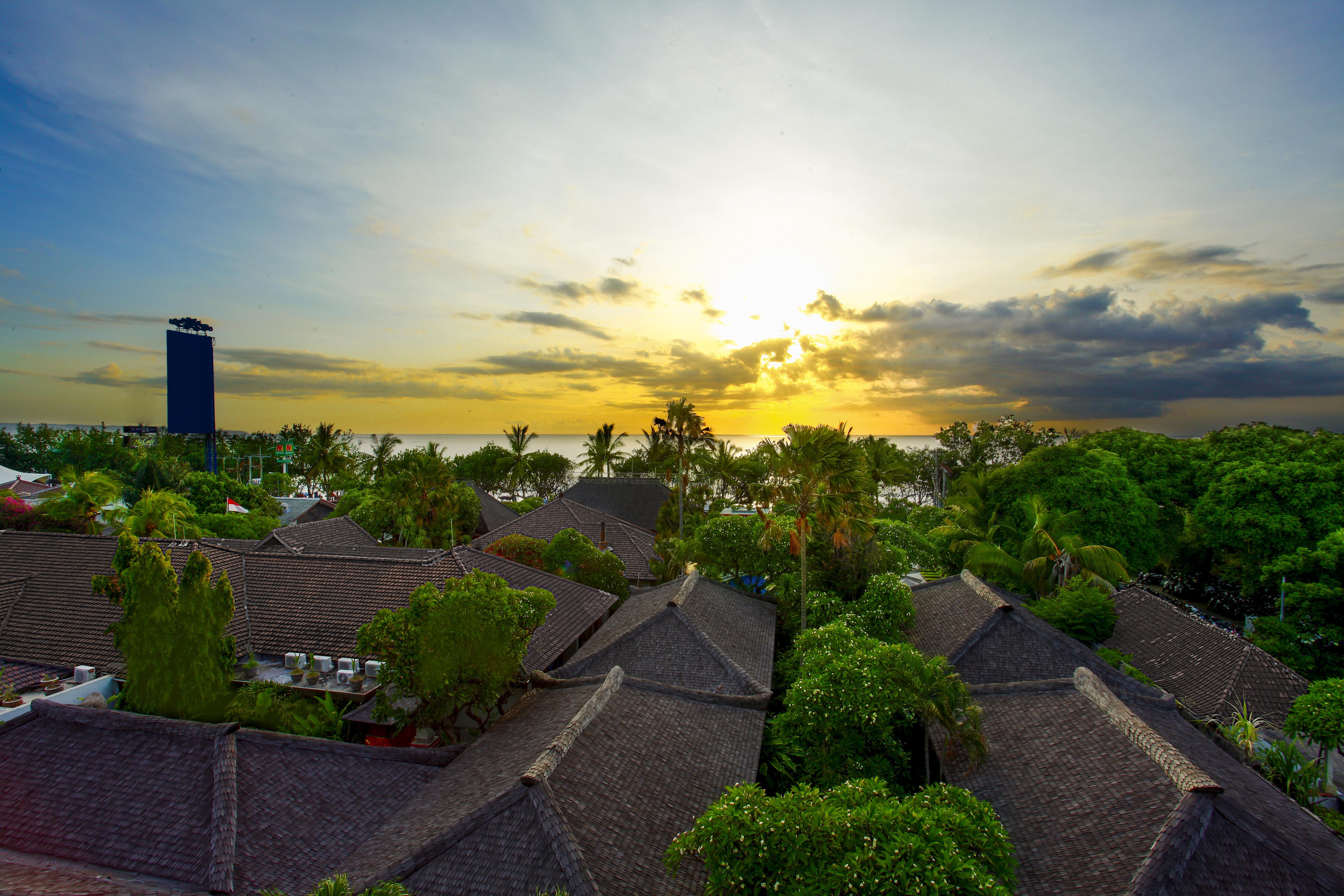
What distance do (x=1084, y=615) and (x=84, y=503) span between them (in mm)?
53865

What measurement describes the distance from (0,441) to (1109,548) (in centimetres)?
14754

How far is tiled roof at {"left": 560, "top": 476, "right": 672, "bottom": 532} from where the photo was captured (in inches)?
2137

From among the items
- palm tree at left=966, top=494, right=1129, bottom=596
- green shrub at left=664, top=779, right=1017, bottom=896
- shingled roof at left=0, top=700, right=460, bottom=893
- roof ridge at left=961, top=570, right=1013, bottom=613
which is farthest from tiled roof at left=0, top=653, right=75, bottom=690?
palm tree at left=966, top=494, right=1129, bottom=596

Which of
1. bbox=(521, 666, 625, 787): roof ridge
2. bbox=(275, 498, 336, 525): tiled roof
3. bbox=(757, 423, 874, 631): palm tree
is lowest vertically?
bbox=(275, 498, 336, 525): tiled roof

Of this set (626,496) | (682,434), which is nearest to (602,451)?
(626,496)

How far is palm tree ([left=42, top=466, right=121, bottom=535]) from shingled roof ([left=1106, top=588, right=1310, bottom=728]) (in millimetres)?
54136

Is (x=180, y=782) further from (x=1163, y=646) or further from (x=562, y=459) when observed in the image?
(x=562, y=459)

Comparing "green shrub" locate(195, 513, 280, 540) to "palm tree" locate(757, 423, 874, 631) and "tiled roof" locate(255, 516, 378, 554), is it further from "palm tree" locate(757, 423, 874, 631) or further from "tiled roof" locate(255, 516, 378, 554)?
"palm tree" locate(757, 423, 874, 631)

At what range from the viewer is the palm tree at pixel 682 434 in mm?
38594

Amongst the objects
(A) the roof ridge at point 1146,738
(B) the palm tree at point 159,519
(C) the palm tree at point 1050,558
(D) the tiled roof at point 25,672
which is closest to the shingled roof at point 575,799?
(A) the roof ridge at point 1146,738

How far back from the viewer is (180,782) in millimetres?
12641

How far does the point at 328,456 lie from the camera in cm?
7281

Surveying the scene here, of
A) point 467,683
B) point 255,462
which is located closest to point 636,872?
point 467,683

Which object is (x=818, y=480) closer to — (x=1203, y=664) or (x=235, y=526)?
(x=1203, y=664)
